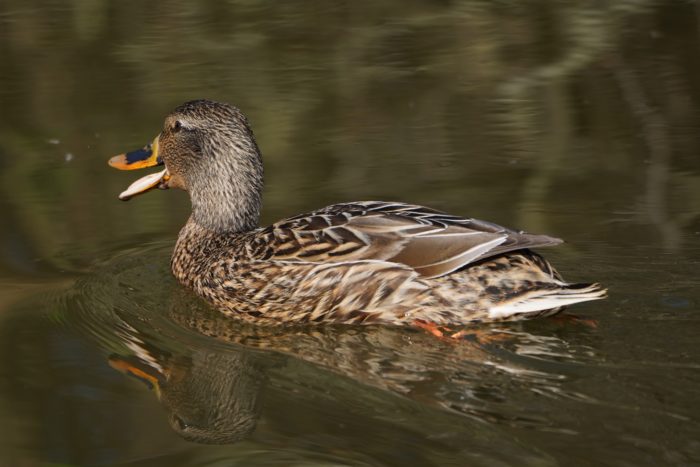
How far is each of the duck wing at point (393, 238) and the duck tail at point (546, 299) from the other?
1.01ft

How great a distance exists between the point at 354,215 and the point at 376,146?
10.5 ft

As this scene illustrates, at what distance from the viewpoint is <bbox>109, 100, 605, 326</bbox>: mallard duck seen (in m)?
6.98

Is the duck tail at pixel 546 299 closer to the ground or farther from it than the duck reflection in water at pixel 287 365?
farther from it

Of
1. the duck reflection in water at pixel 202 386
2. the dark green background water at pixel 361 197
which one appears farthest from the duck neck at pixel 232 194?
the duck reflection in water at pixel 202 386

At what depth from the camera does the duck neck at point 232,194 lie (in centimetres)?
834

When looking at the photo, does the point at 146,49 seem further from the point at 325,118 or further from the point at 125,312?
the point at 125,312

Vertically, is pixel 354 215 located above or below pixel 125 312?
above

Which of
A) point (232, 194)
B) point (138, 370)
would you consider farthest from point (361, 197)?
point (138, 370)

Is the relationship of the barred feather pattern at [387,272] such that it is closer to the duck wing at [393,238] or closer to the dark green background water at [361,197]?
the duck wing at [393,238]

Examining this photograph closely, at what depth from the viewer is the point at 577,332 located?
6977mm

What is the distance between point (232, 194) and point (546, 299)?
250 centimetres

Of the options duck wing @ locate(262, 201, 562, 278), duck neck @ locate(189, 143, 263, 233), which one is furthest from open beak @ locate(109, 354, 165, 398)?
duck neck @ locate(189, 143, 263, 233)

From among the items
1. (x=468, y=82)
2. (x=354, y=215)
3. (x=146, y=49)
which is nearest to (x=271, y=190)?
(x=354, y=215)

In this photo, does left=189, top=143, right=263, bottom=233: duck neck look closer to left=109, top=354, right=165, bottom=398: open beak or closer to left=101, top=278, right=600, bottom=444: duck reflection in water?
left=101, top=278, right=600, bottom=444: duck reflection in water
